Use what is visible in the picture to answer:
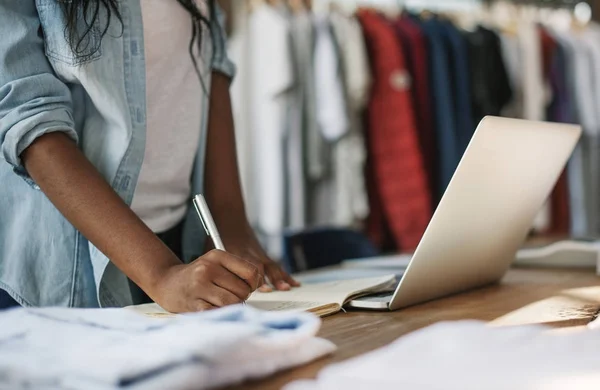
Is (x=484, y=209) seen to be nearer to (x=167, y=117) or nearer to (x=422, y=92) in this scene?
(x=167, y=117)

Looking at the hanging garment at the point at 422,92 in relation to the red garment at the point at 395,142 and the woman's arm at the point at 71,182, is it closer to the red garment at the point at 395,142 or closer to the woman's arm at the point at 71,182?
the red garment at the point at 395,142

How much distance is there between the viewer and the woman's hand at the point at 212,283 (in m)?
0.73

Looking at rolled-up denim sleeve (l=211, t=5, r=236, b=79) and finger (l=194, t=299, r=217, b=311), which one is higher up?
rolled-up denim sleeve (l=211, t=5, r=236, b=79)

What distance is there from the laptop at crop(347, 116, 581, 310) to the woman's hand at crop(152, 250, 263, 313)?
0.17 metres

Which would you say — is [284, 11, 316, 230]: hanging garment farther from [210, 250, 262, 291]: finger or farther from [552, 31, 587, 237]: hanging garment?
[210, 250, 262, 291]: finger

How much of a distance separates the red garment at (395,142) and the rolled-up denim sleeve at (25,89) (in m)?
2.12

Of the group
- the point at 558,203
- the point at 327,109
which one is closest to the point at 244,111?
the point at 327,109

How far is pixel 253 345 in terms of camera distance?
1.65ft

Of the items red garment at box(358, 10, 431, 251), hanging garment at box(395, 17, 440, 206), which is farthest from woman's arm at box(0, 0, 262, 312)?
hanging garment at box(395, 17, 440, 206)

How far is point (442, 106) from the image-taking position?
301cm

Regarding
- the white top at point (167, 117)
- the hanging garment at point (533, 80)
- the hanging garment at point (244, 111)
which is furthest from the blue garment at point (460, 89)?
the white top at point (167, 117)

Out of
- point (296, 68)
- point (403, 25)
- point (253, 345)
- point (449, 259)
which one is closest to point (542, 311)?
point (449, 259)

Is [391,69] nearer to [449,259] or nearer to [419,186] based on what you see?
[419,186]

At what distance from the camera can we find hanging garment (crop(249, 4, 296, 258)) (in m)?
2.73
